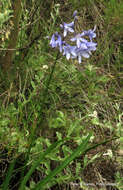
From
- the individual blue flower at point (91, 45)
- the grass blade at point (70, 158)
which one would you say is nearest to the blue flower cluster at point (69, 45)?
the individual blue flower at point (91, 45)

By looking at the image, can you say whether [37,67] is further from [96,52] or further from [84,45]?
[96,52]

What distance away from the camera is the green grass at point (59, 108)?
126 centimetres

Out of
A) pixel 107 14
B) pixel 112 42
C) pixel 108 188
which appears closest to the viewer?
pixel 108 188

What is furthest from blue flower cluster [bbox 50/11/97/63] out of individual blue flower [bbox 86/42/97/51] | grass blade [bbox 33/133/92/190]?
grass blade [bbox 33/133/92/190]

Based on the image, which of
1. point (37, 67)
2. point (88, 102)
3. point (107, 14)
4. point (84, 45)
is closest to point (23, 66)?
point (37, 67)

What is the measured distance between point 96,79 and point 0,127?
0.75m

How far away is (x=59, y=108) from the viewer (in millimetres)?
1654

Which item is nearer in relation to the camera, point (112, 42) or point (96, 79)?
point (96, 79)

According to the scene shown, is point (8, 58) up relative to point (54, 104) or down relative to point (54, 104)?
up

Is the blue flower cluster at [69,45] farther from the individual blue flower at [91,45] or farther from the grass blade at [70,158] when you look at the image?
the grass blade at [70,158]

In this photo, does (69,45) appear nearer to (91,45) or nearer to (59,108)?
(91,45)

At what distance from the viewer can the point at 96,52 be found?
84.4 inches

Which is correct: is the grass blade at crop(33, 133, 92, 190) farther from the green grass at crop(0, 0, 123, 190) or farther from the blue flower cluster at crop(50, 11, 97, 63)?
the blue flower cluster at crop(50, 11, 97, 63)

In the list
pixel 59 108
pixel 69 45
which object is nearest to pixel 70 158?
pixel 69 45
